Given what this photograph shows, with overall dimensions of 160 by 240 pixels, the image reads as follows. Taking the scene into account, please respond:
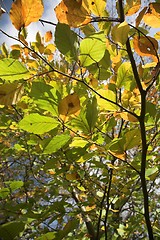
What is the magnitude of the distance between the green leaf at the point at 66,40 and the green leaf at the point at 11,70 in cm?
10

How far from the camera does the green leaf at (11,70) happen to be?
0.52 metres

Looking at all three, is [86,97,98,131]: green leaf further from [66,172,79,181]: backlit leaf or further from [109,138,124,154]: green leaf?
[66,172,79,181]: backlit leaf

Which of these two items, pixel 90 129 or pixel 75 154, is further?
pixel 75 154

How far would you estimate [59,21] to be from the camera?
59 centimetres

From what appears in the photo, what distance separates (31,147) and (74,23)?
1551mm

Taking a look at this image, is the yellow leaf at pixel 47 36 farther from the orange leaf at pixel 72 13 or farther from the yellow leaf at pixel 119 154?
the yellow leaf at pixel 119 154

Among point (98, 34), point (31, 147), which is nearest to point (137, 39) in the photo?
point (98, 34)

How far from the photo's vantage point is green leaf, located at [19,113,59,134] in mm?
596

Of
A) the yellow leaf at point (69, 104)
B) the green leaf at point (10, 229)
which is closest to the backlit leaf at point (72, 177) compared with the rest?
the green leaf at point (10, 229)

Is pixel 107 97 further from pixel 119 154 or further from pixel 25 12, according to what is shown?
pixel 25 12

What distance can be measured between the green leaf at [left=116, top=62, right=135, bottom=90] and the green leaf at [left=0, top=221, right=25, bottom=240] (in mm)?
538

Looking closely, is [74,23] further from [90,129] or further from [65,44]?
[90,129]

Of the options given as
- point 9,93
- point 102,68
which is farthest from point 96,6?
point 9,93

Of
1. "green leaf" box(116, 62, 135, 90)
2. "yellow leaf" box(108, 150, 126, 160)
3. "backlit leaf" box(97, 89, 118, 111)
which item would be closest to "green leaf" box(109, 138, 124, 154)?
"yellow leaf" box(108, 150, 126, 160)
